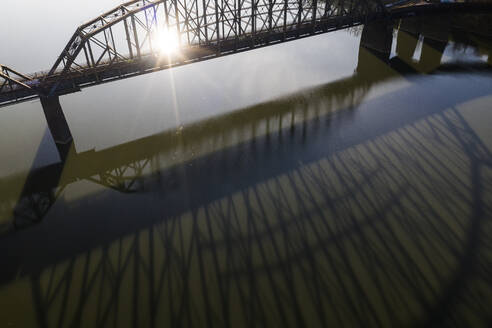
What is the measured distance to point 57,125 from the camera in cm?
3309

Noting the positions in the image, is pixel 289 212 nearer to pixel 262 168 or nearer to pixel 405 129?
pixel 262 168

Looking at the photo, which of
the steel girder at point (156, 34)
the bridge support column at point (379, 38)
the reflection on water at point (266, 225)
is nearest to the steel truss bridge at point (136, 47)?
the steel girder at point (156, 34)

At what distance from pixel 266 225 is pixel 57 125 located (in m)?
23.3

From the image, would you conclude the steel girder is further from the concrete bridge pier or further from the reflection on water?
the reflection on water

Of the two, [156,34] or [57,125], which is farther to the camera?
[156,34]

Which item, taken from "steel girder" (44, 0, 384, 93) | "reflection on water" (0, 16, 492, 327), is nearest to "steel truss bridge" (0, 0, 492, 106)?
"steel girder" (44, 0, 384, 93)

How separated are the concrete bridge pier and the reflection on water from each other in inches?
38.1

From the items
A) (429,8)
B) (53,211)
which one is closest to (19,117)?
(53,211)

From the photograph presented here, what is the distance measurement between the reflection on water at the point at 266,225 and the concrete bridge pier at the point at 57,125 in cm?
97

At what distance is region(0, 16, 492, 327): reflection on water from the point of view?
1886 centimetres

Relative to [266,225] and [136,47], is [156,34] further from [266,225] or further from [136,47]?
[266,225]

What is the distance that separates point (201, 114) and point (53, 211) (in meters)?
18.7

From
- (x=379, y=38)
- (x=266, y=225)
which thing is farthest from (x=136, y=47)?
(x=379, y=38)

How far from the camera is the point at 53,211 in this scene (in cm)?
2625
